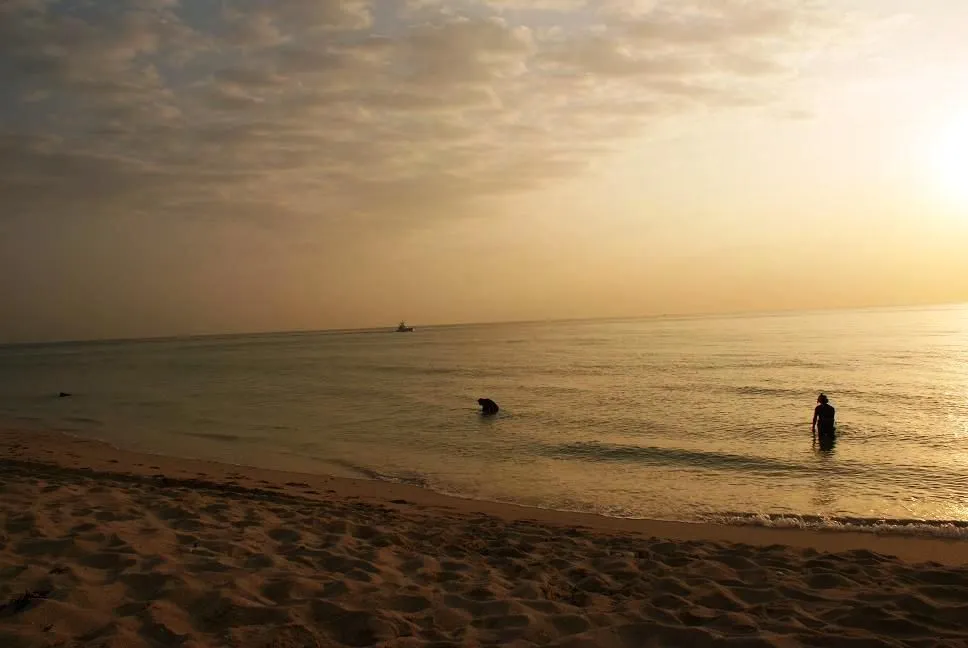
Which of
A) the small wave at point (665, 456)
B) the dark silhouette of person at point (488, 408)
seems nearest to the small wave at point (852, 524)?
the small wave at point (665, 456)

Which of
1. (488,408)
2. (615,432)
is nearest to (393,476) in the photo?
(615,432)

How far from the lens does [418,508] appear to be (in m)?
12.4

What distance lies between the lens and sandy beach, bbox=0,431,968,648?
5.49 m

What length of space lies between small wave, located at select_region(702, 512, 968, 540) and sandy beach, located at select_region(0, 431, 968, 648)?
0.42 metres

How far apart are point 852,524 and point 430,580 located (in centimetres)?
852

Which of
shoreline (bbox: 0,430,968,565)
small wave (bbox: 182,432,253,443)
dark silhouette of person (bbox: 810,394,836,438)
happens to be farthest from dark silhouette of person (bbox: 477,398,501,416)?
dark silhouette of person (bbox: 810,394,836,438)

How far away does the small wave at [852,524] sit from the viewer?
425 inches

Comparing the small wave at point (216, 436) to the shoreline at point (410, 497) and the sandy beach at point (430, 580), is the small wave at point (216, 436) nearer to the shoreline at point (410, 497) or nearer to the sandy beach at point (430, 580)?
the shoreline at point (410, 497)

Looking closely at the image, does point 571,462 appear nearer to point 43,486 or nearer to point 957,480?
point 957,480

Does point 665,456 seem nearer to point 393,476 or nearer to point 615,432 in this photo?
point 615,432

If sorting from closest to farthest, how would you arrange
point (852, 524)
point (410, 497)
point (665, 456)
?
point (852, 524) < point (410, 497) < point (665, 456)

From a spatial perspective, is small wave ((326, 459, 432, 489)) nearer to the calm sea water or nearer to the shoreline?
the calm sea water

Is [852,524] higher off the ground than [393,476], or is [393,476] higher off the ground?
[852,524]

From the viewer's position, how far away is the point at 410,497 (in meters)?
13.8
